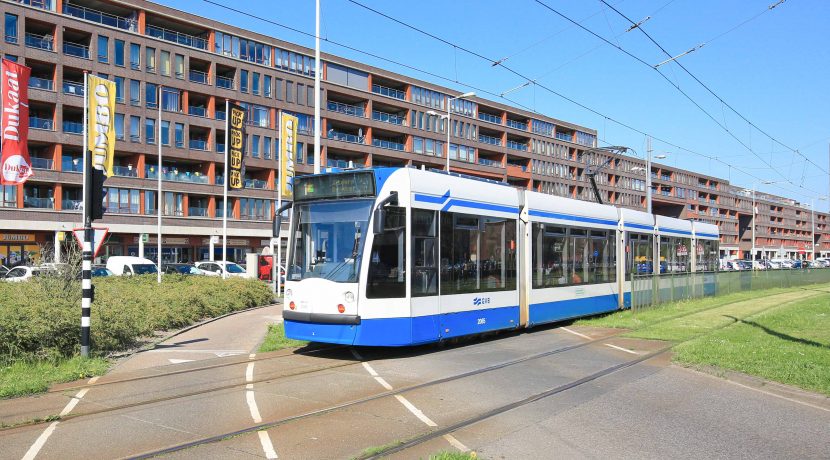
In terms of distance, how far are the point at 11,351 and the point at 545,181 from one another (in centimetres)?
8547

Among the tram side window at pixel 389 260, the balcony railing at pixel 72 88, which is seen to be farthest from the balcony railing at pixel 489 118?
the tram side window at pixel 389 260

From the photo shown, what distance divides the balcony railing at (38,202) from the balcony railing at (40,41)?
10474 mm

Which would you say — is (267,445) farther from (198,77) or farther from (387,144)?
(387,144)

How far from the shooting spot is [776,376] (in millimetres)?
9828

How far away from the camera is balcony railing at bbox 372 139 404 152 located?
68938 mm

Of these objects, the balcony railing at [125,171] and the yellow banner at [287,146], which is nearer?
the yellow banner at [287,146]

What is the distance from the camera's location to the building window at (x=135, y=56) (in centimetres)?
5116

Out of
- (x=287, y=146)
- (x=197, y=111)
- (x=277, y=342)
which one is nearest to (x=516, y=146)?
(x=197, y=111)

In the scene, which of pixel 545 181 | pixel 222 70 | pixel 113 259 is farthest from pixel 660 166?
pixel 113 259

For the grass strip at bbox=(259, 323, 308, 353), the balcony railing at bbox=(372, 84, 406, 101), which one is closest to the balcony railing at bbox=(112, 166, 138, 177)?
the balcony railing at bbox=(372, 84, 406, 101)

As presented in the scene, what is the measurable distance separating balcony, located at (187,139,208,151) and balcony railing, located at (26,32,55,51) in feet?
39.5

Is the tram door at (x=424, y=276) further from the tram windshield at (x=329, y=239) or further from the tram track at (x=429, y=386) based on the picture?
the tram track at (x=429, y=386)

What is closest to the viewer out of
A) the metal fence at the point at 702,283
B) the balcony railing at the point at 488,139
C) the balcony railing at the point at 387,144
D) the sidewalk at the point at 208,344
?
the sidewalk at the point at 208,344

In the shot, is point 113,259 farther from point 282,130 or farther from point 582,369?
point 582,369
